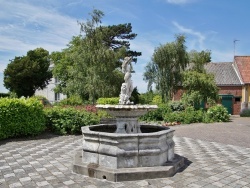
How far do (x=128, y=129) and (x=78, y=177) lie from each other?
Result: 1.96 meters

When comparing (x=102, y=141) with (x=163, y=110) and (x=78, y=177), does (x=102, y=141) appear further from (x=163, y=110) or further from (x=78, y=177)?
(x=163, y=110)

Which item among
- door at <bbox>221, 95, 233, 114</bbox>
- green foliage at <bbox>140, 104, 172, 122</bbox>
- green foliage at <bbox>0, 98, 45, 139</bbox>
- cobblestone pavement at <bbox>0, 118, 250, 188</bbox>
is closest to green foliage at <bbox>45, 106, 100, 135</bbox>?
green foliage at <bbox>0, 98, 45, 139</bbox>

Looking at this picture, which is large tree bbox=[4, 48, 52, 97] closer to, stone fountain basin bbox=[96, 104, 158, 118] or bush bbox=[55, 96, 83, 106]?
bush bbox=[55, 96, 83, 106]

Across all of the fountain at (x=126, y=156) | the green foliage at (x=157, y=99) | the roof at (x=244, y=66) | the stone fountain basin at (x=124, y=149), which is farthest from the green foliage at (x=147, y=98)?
the stone fountain basin at (x=124, y=149)

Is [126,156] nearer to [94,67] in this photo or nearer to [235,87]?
[94,67]

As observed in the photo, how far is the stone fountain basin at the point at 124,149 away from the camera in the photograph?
5.84 m

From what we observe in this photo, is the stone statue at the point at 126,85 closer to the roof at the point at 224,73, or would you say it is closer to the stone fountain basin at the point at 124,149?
the stone fountain basin at the point at 124,149

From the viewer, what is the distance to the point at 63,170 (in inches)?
249

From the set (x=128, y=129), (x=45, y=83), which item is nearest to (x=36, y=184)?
(x=128, y=129)

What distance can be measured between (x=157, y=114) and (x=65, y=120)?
917cm

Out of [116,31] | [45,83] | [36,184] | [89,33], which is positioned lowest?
[36,184]

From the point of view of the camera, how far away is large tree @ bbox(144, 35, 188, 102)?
25.5 m

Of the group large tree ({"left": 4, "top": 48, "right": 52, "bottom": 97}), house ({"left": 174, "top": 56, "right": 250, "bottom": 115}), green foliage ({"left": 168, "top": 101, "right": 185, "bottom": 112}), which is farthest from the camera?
large tree ({"left": 4, "top": 48, "right": 52, "bottom": 97})

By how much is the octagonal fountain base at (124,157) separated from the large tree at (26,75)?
1556 inches
